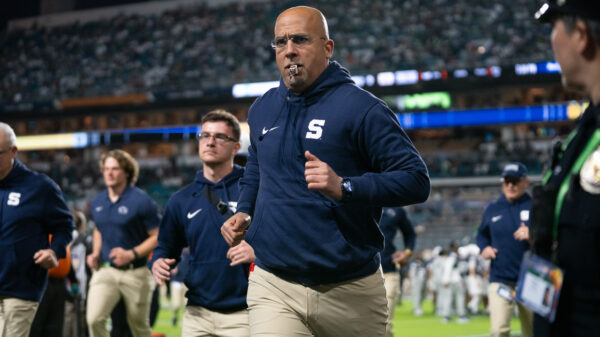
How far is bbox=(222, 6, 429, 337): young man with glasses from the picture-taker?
12.8 ft

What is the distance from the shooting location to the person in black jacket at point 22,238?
6.35m

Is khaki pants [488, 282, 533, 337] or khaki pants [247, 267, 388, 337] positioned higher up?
khaki pants [247, 267, 388, 337]

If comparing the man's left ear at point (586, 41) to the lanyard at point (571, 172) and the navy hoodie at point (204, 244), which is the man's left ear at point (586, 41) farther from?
the navy hoodie at point (204, 244)

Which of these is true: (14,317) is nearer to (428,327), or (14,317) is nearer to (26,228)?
(26,228)

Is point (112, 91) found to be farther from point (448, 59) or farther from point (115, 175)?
point (115, 175)

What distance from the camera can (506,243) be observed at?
367 inches

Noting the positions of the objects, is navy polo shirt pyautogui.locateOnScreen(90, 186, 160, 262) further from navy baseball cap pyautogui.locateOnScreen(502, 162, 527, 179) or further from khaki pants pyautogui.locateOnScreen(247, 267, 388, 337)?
khaki pants pyautogui.locateOnScreen(247, 267, 388, 337)

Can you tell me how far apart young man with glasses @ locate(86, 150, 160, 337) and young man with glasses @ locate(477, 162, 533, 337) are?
3.99 meters

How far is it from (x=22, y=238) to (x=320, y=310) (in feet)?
11.6

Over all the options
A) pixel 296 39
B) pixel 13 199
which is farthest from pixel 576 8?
pixel 13 199

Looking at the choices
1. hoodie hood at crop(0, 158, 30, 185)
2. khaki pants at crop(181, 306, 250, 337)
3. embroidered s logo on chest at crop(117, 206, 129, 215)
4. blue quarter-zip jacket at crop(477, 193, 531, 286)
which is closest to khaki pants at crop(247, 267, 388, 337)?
khaki pants at crop(181, 306, 250, 337)

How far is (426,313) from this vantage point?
844 inches

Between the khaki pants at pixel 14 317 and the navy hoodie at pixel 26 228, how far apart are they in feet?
0.17

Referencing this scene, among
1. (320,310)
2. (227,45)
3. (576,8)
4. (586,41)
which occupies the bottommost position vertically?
(320,310)
